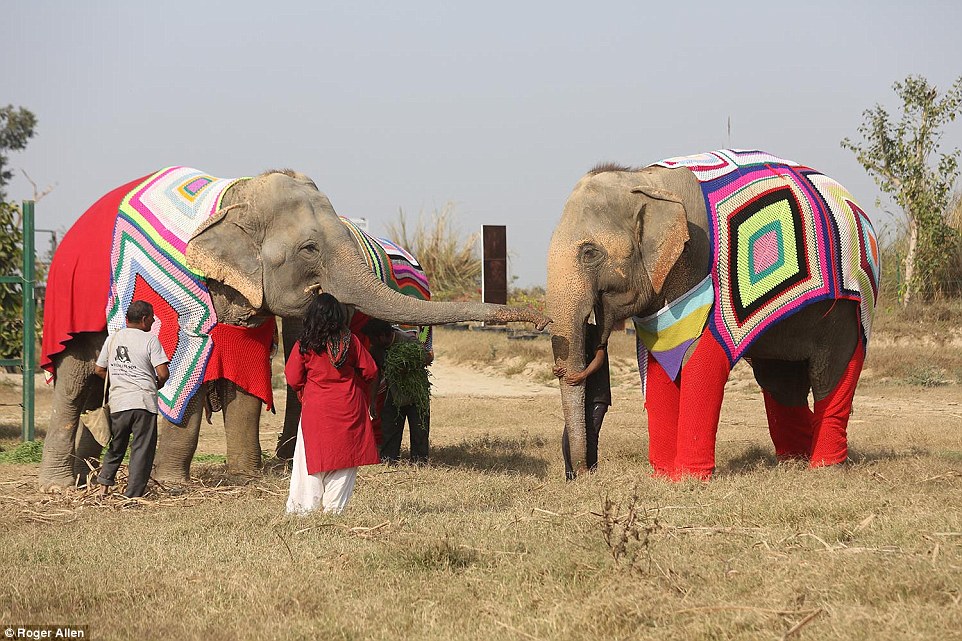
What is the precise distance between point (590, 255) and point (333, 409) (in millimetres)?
2391

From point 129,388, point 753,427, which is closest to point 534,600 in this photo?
point 129,388

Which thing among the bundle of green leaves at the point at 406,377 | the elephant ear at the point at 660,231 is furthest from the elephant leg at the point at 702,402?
the bundle of green leaves at the point at 406,377

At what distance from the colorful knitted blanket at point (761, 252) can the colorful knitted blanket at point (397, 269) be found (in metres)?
2.56

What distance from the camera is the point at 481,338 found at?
23.8 metres

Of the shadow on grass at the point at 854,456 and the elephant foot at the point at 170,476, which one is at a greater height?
the elephant foot at the point at 170,476

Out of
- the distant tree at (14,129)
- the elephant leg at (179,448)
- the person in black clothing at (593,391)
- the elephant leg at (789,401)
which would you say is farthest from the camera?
the distant tree at (14,129)

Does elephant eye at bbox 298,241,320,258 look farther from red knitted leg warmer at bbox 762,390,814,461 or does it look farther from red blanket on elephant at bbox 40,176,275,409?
red knitted leg warmer at bbox 762,390,814,461

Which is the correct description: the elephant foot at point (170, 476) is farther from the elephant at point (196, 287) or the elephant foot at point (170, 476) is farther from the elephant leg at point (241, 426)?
the elephant leg at point (241, 426)

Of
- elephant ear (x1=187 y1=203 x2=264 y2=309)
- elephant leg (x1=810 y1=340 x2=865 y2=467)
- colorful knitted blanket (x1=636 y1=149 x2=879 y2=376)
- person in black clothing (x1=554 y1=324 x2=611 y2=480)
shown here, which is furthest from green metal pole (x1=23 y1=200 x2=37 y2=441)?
elephant leg (x1=810 y1=340 x2=865 y2=467)

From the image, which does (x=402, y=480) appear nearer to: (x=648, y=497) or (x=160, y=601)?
(x=648, y=497)

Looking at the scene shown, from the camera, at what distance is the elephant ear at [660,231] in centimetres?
852

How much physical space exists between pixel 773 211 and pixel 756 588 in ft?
13.7

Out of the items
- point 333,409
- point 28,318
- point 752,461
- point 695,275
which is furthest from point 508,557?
point 28,318

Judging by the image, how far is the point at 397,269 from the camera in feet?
36.9
